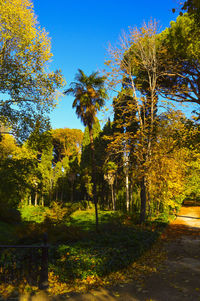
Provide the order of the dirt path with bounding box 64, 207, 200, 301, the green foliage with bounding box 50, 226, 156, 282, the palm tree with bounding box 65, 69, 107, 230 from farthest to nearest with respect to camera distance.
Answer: the palm tree with bounding box 65, 69, 107, 230 < the green foliage with bounding box 50, 226, 156, 282 < the dirt path with bounding box 64, 207, 200, 301

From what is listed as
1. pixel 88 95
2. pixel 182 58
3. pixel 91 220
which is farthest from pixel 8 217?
pixel 182 58

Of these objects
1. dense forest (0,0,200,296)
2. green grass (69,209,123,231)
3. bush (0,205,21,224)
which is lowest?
green grass (69,209,123,231)

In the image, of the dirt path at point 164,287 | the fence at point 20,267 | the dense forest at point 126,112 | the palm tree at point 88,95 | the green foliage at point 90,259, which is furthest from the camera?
the palm tree at point 88,95

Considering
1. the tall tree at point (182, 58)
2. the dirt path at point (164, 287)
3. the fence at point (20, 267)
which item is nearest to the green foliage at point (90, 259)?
the fence at point (20, 267)

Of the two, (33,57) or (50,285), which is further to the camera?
(33,57)

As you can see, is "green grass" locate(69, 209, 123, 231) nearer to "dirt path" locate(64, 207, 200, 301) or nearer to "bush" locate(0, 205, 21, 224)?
"bush" locate(0, 205, 21, 224)

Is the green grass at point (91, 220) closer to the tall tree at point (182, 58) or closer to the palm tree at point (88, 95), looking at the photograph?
the palm tree at point (88, 95)

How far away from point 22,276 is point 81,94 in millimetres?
11218

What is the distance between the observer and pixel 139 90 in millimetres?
15750

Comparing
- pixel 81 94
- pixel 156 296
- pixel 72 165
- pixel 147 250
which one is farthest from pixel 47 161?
pixel 156 296

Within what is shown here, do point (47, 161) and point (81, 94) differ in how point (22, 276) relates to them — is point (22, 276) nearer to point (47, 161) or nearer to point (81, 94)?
point (81, 94)

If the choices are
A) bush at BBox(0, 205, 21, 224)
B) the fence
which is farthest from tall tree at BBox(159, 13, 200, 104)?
bush at BBox(0, 205, 21, 224)

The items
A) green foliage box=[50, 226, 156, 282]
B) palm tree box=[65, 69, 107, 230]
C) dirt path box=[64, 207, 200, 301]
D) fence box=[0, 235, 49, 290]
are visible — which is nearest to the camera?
dirt path box=[64, 207, 200, 301]

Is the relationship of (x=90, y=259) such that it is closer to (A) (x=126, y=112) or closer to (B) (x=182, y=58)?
(A) (x=126, y=112)
